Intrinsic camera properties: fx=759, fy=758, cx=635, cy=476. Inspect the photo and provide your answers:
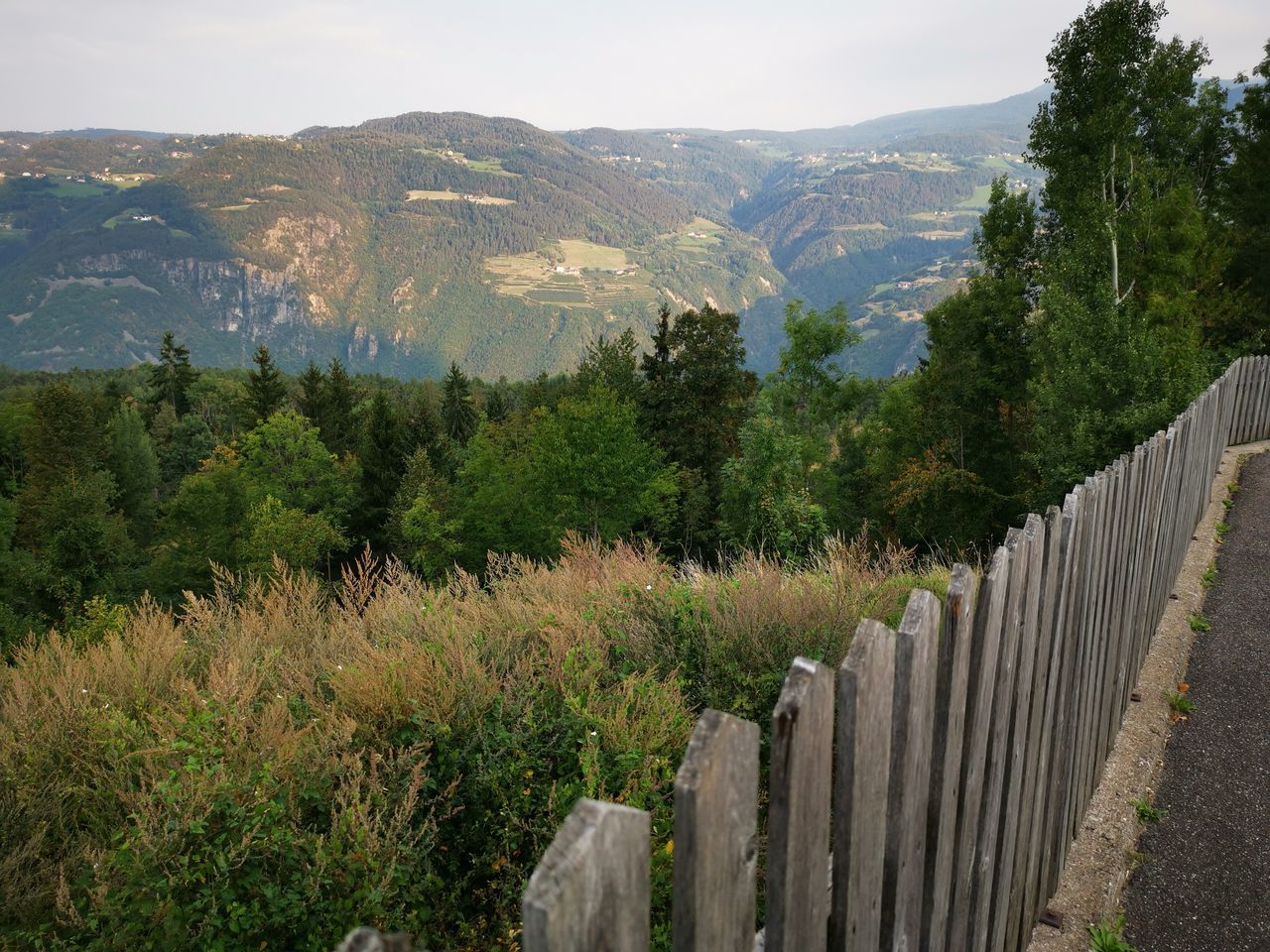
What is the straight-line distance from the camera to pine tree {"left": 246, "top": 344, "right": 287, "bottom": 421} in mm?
53347

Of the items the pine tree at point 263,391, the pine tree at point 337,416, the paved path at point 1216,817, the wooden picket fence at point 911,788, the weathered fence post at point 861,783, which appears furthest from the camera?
the pine tree at point 337,416

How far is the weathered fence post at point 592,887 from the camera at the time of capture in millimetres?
702

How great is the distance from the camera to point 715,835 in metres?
0.90

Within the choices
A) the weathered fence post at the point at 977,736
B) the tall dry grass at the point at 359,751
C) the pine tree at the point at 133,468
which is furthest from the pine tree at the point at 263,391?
the weathered fence post at the point at 977,736

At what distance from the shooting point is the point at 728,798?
91 centimetres

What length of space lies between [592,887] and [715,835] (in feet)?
0.66

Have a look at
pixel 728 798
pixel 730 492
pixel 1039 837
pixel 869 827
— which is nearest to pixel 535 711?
pixel 1039 837

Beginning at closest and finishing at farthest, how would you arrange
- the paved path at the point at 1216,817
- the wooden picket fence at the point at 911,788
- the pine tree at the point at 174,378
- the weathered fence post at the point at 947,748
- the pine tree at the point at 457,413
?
1. the wooden picket fence at the point at 911,788
2. the weathered fence post at the point at 947,748
3. the paved path at the point at 1216,817
4. the pine tree at the point at 457,413
5. the pine tree at the point at 174,378

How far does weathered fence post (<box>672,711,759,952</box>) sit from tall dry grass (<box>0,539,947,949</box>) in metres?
2.15

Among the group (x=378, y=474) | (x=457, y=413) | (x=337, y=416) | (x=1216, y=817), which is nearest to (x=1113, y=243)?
(x=1216, y=817)

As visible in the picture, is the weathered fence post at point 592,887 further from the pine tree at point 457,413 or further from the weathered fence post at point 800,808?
the pine tree at point 457,413

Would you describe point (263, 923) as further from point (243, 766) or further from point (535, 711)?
point (535, 711)

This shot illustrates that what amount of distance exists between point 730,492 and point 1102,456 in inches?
654

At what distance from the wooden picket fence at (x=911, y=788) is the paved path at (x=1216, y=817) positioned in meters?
0.31
